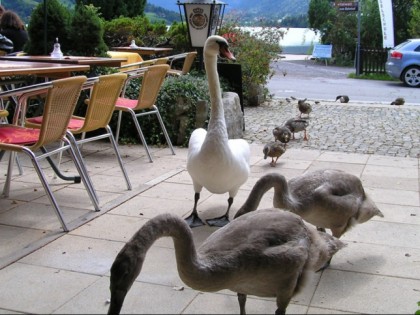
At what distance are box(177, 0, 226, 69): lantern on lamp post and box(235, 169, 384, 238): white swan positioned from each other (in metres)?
6.61

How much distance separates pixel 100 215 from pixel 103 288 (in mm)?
1688

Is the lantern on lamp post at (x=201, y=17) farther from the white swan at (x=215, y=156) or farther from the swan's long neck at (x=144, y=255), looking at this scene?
the swan's long neck at (x=144, y=255)

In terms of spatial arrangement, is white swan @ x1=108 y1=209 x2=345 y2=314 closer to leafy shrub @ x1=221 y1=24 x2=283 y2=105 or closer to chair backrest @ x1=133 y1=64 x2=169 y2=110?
chair backrest @ x1=133 y1=64 x2=169 y2=110

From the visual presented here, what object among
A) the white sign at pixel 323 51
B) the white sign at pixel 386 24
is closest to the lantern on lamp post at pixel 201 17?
the white sign at pixel 386 24

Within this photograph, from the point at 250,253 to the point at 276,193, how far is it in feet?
4.15

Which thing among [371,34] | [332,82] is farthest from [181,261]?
[371,34]

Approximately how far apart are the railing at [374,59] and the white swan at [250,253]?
77.2 feet

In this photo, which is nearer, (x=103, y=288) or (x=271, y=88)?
(x=103, y=288)

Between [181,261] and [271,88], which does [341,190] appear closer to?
[181,261]

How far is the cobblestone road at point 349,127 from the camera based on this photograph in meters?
9.52

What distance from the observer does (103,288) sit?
3.97 meters

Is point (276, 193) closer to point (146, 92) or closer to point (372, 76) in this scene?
point (146, 92)

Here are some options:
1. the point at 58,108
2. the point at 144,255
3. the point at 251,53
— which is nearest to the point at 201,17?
the point at 251,53

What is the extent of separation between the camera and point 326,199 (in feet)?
14.4
